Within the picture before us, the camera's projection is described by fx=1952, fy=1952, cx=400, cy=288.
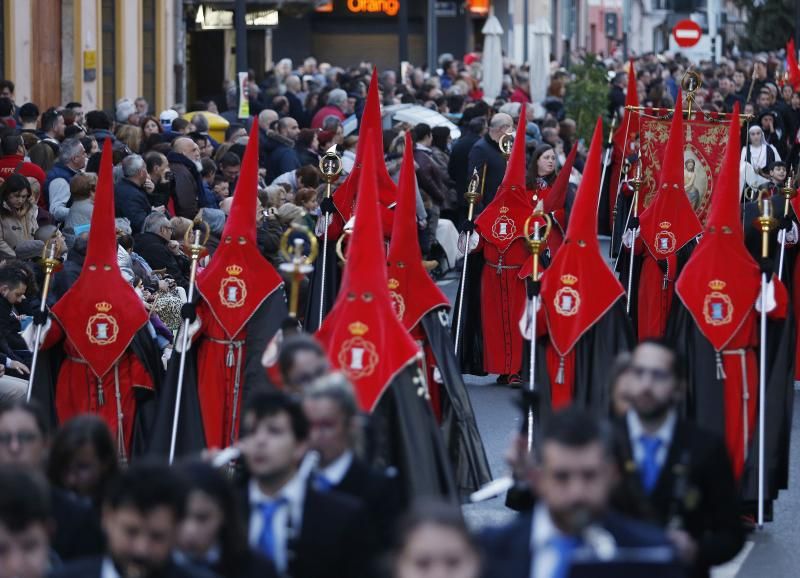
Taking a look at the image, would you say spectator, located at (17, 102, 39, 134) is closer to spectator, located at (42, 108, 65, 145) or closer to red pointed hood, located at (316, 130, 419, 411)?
spectator, located at (42, 108, 65, 145)

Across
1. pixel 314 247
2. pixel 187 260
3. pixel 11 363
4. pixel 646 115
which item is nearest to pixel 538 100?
pixel 646 115

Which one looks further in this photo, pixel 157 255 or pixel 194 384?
pixel 157 255

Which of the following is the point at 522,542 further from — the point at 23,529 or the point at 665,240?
the point at 665,240

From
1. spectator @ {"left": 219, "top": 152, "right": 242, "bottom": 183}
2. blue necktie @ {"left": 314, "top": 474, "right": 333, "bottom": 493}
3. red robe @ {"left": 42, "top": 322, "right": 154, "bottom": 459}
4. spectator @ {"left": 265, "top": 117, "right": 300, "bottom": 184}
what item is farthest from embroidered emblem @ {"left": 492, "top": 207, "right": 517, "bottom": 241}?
blue necktie @ {"left": 314, "top": 474, "right": 333, "bottom": 493}

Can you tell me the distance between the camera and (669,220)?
44.1ft

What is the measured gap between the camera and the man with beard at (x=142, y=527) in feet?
17.4

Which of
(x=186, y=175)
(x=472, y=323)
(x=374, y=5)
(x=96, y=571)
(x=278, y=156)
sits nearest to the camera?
(x=96, y=571)

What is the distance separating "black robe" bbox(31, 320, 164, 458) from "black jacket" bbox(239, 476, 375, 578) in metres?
4.94

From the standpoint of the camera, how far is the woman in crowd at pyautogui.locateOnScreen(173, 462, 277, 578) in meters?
5.53

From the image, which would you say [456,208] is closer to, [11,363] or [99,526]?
[11,363]

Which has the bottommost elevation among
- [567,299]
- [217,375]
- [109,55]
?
[217,375]

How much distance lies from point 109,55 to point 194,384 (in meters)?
16.9

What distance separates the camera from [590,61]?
32.3 metres

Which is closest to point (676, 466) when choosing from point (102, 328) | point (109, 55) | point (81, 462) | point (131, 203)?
point (81, 462)
